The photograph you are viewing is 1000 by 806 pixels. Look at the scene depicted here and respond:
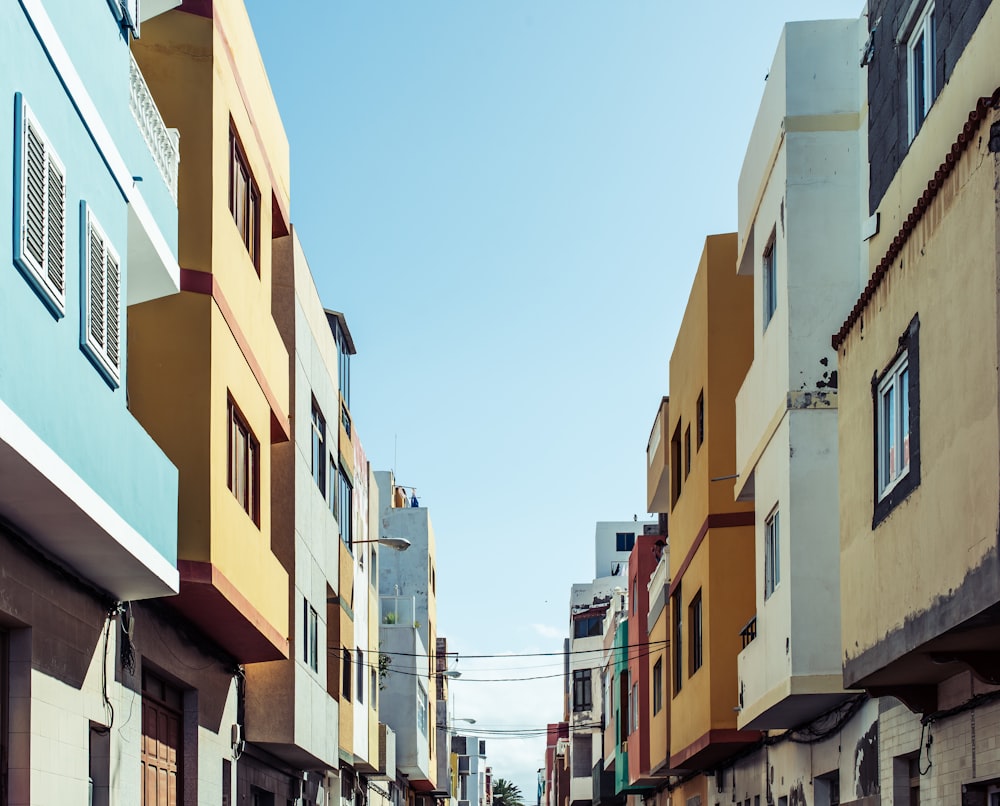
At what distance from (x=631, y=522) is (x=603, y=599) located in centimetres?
1849

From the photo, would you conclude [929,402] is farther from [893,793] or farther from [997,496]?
[893,793]

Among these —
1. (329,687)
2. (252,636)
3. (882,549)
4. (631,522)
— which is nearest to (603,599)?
(631,522)

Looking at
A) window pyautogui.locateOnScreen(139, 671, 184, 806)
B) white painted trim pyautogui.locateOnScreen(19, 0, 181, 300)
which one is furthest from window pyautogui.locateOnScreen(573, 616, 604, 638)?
white painted trim pyautogui.locateOnScreen(19, 0, 181, 300)

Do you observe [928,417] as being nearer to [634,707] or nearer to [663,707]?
[663,707]

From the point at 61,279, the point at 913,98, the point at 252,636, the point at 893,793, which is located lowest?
the point at 893,793

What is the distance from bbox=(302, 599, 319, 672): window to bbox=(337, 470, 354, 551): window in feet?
14.0

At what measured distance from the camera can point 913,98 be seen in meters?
14.1

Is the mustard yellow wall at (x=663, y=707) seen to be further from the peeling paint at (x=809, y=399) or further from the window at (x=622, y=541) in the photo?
the window at (x=622, y=541)

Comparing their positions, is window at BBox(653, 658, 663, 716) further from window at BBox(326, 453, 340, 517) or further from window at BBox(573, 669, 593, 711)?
window at BBox(573, 669, 593, 711)

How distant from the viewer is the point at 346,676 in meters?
30.6

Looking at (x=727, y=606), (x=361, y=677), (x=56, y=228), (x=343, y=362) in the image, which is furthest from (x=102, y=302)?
(x=361, y=677)

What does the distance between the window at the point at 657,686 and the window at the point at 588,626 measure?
152 feet

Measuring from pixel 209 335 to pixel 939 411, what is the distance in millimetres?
7861

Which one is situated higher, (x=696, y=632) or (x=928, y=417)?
(x=928, y=417)
